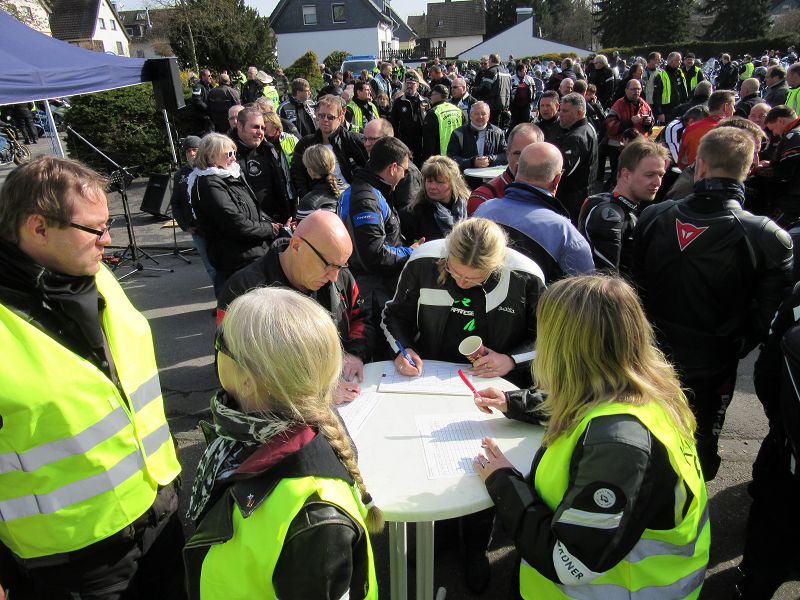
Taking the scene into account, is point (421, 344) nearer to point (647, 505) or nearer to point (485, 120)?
point (647, 505)

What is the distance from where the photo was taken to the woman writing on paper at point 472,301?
242cm

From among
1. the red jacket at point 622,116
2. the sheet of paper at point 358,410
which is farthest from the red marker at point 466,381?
the red jacket at point 622,116

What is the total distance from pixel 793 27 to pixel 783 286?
48771 mm

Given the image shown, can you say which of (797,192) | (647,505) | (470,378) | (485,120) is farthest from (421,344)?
(485,120)

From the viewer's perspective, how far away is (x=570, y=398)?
1.49 metres

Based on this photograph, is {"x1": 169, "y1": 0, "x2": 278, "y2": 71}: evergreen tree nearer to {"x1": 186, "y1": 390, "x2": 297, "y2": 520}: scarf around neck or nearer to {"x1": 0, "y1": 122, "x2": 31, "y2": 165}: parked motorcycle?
{"x1": 0, "y1": 122, "x2": 31, "y2": 165}: parked motorcycle

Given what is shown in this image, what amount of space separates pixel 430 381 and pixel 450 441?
1.52 ft

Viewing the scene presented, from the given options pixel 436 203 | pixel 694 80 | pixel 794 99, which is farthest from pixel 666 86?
pixel 436 203

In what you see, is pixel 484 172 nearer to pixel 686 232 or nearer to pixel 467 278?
pixel 686 232

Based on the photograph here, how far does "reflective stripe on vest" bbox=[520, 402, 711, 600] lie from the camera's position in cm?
138

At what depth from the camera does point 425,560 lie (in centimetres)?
213

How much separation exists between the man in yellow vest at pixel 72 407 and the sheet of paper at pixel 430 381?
3.20ft

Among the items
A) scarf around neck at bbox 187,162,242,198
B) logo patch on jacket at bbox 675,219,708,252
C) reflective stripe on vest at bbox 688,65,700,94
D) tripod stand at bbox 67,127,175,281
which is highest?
reflective stripe on vest at bbox 688,65,700,94

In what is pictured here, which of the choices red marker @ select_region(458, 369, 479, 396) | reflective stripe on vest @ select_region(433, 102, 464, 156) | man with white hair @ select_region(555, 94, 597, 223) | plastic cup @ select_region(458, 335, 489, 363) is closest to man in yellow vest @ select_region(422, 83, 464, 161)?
reflective stripe on vest @ select_region(433, 102, 464, 156)
